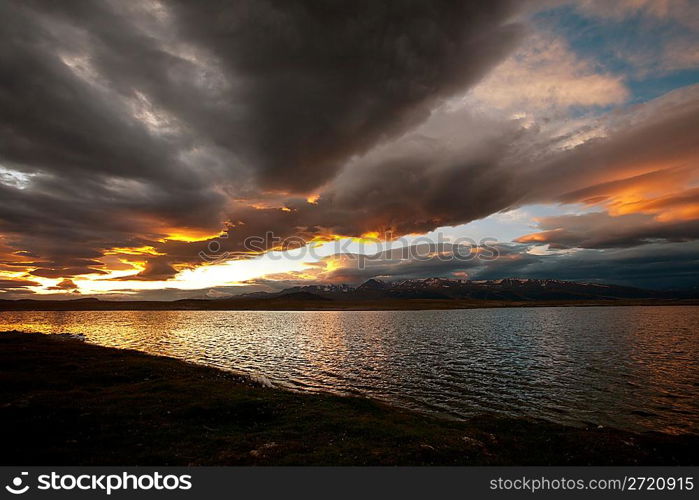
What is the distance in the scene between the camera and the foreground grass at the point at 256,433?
703 inches

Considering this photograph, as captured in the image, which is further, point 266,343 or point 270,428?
point 266,343

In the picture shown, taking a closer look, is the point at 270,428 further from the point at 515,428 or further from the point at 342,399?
the point at 515,428

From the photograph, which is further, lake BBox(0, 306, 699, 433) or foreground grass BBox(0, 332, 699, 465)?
lake BBox(0, 306, 699, 433)

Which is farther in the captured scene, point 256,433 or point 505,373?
point 505,373

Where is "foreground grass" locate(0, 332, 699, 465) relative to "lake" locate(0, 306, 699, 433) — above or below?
above

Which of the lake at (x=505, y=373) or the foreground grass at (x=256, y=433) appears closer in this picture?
the foreground grass at (x=256, y=433)

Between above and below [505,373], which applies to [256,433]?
above

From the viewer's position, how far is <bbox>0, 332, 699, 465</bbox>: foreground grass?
58.6 feet

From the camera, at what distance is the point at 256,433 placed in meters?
21.8

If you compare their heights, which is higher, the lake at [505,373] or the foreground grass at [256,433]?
the foreground grass at [256,433]
